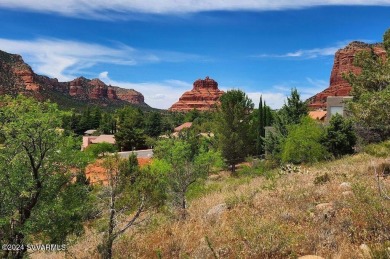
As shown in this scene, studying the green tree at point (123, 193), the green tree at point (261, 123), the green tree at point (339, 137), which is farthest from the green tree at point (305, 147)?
the green tree at point (123, 193)

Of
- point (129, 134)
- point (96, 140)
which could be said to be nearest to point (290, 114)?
point (129, 134)

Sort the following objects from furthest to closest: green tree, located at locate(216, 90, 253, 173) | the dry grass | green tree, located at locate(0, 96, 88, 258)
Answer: green tree, located at locate(216, 90, 253, 173) < green tree, located at locate(0, 96, 88, 258) < the dry grass

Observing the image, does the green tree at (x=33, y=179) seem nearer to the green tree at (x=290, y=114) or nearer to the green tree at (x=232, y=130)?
the green tree at (x=290, y=114)

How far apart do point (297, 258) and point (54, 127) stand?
221 inches

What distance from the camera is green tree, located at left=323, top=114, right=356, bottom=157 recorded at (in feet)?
85.3

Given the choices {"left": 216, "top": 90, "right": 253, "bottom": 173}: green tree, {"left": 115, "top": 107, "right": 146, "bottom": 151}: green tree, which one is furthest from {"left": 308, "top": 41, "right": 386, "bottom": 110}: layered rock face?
{"left": 216, "top": 90, "right": 253, "bottom": 173}: green tree

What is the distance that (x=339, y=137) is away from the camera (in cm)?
2584

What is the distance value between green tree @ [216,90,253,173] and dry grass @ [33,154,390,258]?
2519 cm

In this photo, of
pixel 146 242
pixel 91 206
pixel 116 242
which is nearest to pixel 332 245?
pixel 146 242

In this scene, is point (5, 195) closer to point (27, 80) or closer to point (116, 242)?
point (116, 242)

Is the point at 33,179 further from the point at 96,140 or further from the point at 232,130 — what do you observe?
the point at 96,140

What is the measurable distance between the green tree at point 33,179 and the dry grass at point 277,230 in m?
0.82

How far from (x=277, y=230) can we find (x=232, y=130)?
29.9m

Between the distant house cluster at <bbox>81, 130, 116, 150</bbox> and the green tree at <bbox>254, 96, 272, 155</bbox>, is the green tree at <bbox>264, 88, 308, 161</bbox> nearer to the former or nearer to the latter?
the green tree at <bbox>254, 96, 272, 155</bbox>
